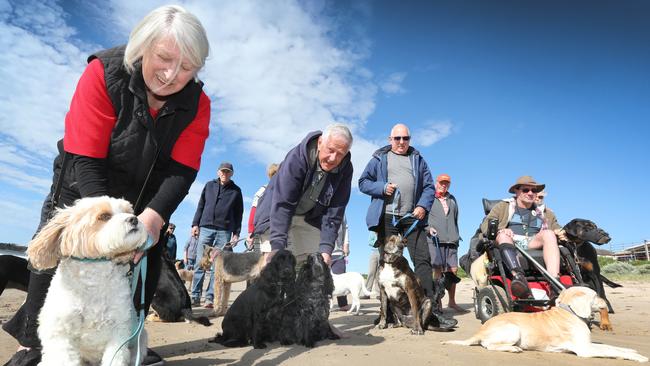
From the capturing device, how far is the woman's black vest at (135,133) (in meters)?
2.64

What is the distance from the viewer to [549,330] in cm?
404

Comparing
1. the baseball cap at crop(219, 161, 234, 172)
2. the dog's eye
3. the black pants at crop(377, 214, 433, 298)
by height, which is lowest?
the dog's eye

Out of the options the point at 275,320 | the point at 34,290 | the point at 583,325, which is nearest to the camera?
the point at 34,290

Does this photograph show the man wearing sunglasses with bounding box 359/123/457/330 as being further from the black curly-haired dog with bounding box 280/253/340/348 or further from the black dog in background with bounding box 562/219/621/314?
the black dog in background with bounding box 562/219/621/314

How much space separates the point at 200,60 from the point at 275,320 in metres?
2.95

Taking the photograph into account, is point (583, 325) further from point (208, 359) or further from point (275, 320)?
point (208, 359)

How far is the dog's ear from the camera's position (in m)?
2.16

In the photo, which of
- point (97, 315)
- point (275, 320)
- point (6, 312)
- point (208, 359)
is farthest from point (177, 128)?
point (6, 312)

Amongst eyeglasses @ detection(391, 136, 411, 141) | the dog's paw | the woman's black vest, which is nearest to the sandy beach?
the dog's paw

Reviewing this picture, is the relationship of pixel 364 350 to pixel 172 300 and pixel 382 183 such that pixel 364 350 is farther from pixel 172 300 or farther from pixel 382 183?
pixel 172 300

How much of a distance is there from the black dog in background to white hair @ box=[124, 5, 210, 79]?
612 cm

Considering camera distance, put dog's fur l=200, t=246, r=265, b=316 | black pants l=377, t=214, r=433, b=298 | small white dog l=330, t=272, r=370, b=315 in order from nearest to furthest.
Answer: black pants l=377, t=214, r=433, b=298 → dog's fur l=200, t=246, r=265, b=316 → small white dog l=330, t=272, r=370, b=315

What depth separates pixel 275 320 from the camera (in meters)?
4.48

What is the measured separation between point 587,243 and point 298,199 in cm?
520
